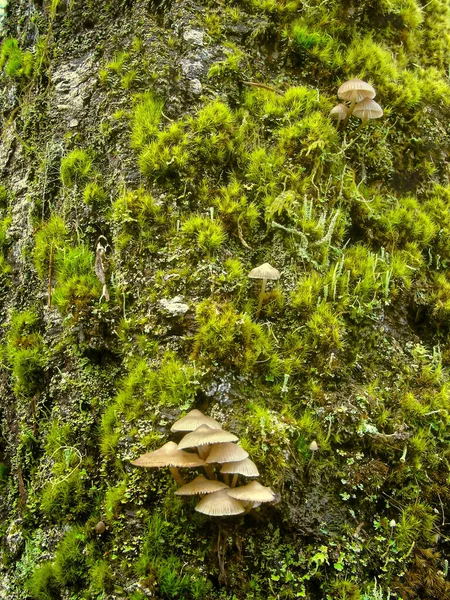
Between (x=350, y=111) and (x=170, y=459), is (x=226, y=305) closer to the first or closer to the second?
(x=170, y=459)

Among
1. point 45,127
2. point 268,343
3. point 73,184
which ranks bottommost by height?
point 268,343

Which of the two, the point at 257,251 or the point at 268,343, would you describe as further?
the point at 257,251

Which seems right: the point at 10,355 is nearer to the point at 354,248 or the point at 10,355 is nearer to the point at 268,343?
the point at 268,343

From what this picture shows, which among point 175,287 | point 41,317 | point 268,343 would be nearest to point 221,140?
point 175,287

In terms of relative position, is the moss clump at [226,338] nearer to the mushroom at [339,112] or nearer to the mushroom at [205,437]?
the mushroom at [205,437]

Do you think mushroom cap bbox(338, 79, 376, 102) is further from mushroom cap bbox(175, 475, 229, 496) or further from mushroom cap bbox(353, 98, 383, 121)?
mushroom cap bbox(175, 475, 229, 496)

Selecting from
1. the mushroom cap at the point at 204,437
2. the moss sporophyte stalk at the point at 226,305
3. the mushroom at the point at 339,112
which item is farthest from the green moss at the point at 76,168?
the mushroom cap at the point at 204,437

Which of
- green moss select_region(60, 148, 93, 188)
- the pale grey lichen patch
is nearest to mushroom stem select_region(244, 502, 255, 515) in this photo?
the pale grey lichen patch
